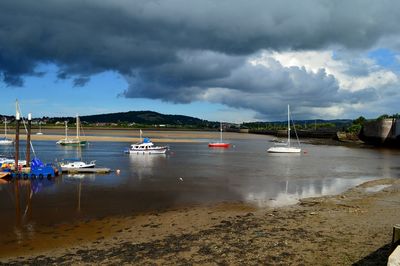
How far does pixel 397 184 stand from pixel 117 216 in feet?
70.2

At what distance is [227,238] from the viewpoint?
14109 millimetres

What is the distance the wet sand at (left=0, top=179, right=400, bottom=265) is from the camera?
11.9 meters

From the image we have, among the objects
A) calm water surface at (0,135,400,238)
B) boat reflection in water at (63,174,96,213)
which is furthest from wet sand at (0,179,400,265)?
boat reflection in water at (63,174,96,213)

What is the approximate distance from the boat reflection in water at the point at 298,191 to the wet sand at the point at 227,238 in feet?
8.71

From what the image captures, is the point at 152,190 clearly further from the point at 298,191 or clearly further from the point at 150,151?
the point at 150,151

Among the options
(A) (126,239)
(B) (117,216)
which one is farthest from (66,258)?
(B) (117,216)

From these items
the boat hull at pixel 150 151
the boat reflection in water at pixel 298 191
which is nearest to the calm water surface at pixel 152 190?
the boat reflection in water at pixel 298 191

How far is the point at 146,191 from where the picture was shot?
27094mm

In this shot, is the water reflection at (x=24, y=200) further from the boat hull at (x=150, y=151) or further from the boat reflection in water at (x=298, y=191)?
the boat hull at (x=150, y=151)

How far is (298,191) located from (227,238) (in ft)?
47.0

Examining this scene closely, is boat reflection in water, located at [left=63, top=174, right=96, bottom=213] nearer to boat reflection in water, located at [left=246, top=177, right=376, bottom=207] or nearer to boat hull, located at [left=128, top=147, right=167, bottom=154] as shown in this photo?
boat reflection in water, located at [left=246, top=177, right=376, bottom=207]

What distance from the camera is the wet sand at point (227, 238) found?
39.1 ft

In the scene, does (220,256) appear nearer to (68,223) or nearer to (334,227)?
(334,227)

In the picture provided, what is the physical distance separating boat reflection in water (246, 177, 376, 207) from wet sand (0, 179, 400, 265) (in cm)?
266
